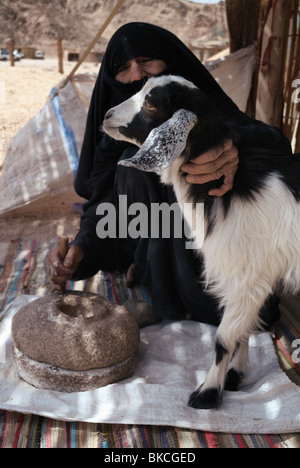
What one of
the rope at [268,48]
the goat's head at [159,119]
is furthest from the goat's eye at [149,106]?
the rope at [268,48]

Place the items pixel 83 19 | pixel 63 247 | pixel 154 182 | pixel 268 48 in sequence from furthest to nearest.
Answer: pixel 83 19
pixel 268 48
pixel 154 182
pixel 63 247

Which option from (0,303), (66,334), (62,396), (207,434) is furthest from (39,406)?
(0,303)

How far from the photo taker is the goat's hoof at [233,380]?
2.59m

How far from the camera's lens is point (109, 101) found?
335cm

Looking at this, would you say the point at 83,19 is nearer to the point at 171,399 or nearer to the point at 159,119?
the point at 159,119

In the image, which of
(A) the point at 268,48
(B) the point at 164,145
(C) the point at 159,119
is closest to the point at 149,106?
(C) the point at 159,119

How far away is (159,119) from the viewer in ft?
7.09

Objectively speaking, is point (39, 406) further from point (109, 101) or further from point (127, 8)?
point (127, 8)

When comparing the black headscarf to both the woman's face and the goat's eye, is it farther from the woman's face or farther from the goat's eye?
the goat's eye

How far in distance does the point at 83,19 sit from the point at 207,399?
131 feet

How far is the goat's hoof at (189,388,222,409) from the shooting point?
2389 millimetres

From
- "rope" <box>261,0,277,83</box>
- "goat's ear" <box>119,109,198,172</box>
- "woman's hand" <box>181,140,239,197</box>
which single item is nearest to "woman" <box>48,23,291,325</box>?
"woman's hand" <box>181,140,239,197</box>

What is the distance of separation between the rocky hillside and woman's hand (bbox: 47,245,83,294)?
3660 centimetres
